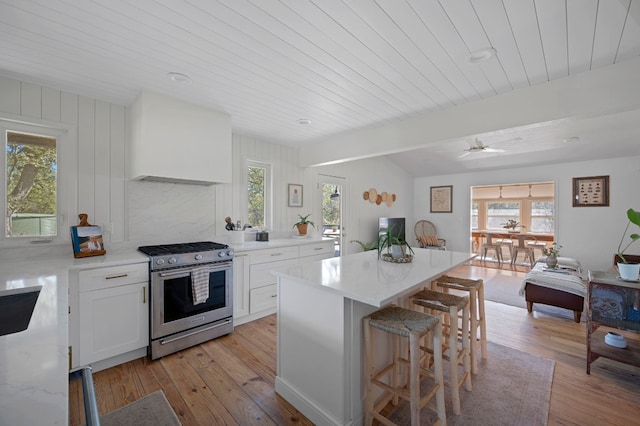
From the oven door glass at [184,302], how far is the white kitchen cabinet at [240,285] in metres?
0.18

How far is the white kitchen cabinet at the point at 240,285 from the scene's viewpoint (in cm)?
313

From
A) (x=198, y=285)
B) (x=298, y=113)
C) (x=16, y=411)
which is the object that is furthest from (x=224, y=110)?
(x=16, y=411)

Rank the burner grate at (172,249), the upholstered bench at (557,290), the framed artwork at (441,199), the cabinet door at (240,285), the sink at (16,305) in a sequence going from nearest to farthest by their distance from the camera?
the sink at (16,305)
the burner grate at (172,249)
the cabinet door at (240,285)
the upholstered bench at (557,290)
the framed artwork at (441,199)

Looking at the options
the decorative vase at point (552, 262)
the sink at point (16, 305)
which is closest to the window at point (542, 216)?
the decorative vase at point (552, 262)

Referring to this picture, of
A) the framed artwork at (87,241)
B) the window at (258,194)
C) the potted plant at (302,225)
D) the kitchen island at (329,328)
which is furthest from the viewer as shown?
the potted plant at (302,225)

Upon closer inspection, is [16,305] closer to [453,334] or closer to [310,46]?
[310,46]

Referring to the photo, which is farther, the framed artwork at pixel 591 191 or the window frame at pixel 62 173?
the framed artwork at pixel 591 191

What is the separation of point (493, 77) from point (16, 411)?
2997 millimetres

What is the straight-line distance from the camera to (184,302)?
2.63 metres

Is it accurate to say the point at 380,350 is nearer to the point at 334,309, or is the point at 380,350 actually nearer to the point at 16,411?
the point at 334,309

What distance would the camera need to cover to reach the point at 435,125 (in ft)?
9.89

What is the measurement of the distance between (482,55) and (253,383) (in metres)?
2.93

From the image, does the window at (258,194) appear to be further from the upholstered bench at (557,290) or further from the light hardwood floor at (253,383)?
the upholstered bench at (557,290)

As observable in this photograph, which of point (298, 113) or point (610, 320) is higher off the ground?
point (298, 113)
